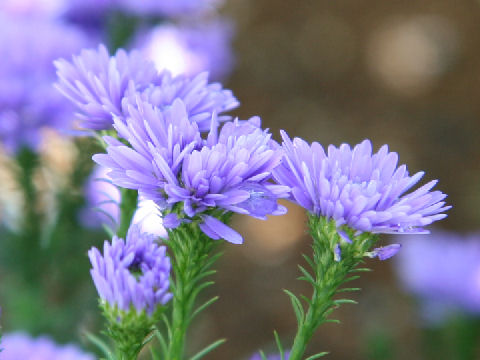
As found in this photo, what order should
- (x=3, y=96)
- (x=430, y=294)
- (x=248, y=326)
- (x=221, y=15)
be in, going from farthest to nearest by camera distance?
1. (x=221, y=15)
2. (x=248, y=326)
3. (x=430, y=294)
4. (x=3, y=96)

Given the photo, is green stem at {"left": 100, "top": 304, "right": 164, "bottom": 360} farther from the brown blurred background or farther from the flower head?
the brown blurred background

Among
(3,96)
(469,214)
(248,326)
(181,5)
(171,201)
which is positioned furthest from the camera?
(469,214)

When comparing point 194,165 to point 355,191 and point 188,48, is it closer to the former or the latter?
point 355,191

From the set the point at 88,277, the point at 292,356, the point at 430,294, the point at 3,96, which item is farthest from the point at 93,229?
the point at 292,356

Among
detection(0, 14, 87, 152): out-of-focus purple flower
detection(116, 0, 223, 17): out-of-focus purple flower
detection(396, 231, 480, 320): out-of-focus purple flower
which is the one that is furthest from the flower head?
detection(396, 231, 480, 320): out-of-focus purple flower

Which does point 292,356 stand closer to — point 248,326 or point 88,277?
point 88,277

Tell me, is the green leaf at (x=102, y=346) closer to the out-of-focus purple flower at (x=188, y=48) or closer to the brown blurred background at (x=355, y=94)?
the out-of-focus purple flower at (x=188, y=48)
